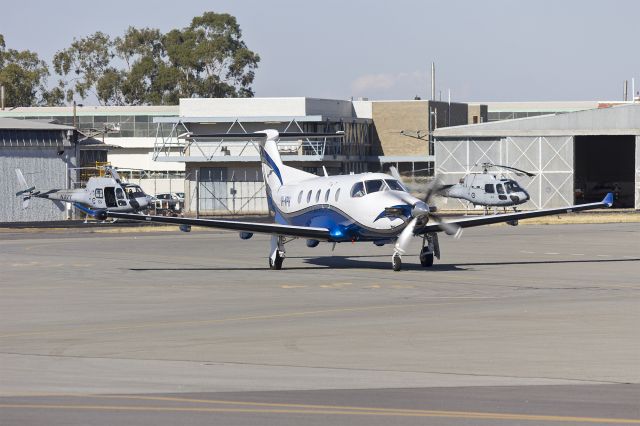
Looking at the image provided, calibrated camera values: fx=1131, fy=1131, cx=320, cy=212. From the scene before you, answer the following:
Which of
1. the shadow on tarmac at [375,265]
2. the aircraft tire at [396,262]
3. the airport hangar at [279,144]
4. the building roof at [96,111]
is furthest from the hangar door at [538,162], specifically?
the aircraft tire at [396,262]

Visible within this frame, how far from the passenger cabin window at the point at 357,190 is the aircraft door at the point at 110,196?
132 ft

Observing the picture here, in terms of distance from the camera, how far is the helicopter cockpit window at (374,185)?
32.4 metres

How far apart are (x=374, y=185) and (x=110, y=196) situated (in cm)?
4097

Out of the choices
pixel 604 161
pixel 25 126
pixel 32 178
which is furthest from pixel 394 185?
pixel 604 161

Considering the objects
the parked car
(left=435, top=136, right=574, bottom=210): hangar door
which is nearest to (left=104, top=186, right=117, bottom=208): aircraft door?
the parked car

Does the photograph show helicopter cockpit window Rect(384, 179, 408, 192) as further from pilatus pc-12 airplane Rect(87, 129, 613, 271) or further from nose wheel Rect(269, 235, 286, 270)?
nose wheel Rect(269, 235, 286, 270)

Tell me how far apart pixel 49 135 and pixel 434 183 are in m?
56.4

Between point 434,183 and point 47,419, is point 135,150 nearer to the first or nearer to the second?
point 434,183

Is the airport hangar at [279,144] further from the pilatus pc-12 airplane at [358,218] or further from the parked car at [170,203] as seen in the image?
the pilatus pc-12 airplane at [358,218]

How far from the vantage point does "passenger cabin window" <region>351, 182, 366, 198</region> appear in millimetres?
32469

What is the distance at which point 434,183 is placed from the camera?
32094 millimetres

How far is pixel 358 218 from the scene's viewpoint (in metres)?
32.2

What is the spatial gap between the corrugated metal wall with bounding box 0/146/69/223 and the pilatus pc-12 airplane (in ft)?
161

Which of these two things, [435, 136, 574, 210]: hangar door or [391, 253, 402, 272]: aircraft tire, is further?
[435, 136, 574, 210]: hangar door
